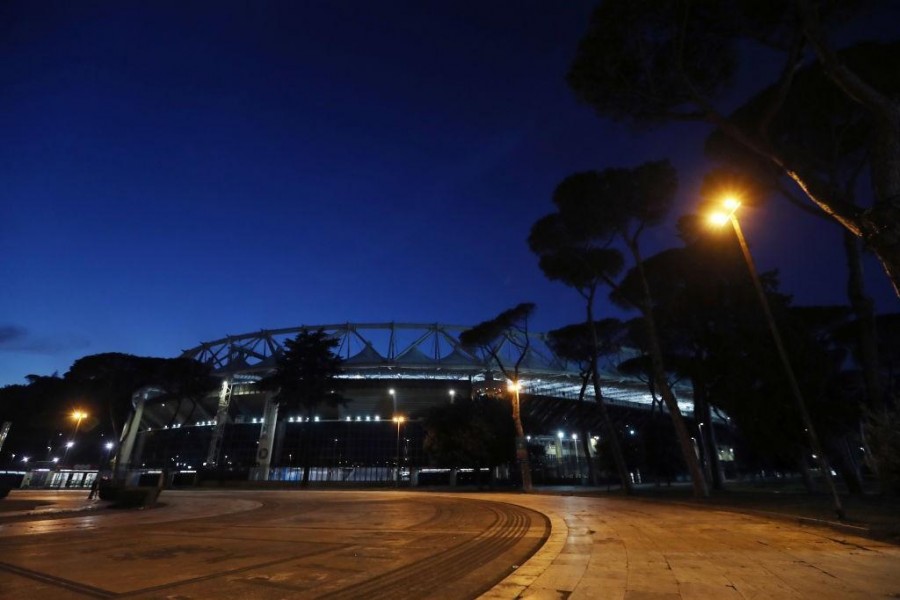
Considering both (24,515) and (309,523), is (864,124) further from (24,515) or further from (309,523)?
(24,515)

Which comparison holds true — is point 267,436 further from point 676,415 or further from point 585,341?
point 676,415

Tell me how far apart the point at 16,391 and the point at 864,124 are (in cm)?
9905

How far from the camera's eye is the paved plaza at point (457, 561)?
180 inches

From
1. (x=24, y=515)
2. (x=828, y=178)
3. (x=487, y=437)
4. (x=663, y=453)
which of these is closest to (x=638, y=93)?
(x=828, y=178)

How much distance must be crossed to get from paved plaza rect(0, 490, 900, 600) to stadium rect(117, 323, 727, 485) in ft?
128

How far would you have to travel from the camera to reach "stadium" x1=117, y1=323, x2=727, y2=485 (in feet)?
178

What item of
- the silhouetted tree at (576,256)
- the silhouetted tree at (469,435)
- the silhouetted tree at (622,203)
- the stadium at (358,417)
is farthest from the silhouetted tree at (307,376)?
the silhouetted tree at (622,203)

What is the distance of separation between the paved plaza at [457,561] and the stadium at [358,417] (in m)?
39.2

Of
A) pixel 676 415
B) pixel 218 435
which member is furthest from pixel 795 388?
pixel 218 435

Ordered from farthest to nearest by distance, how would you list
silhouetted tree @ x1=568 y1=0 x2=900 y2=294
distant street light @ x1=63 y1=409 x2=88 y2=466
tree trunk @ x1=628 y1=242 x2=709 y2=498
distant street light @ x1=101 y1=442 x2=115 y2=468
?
distant street light @ x1=101 y1=442 x2=115 y2=468, distant street light @ x1=63 y1=409 x2=88 y2=466, tree trunk @ x1=628 y1=242 x2=709 y2=498, silhouetted tree @ x1=568 y1=0 x2=900 y2=294

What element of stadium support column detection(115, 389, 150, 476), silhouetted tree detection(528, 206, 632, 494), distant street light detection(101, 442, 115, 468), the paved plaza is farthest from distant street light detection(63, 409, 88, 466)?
silhouetted tree detection(528, 206, 632, 494)

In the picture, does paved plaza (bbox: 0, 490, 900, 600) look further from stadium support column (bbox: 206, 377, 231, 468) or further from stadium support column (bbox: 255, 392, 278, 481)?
stadium support column (bbox: 206, 377, 231, 468)

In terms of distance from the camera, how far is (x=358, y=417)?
65438 mm

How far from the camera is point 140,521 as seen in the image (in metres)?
12.5
